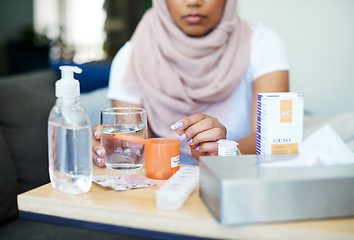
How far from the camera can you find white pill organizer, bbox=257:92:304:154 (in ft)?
2.14

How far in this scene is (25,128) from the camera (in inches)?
52.6

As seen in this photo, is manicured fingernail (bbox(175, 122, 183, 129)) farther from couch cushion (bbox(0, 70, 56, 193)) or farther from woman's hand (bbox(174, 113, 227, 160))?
couch cushion (bbox(0, 70, 56, 193))

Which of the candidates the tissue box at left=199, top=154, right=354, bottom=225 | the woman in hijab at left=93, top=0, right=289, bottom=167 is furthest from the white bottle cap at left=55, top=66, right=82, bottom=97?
the woman in hijab at left=93, top=0, right=289, bottom=167

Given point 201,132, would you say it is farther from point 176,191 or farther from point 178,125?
point 176,191

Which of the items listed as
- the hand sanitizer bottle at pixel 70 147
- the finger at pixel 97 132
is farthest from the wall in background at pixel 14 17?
the hand sanitizer bottle at pixel 70 147

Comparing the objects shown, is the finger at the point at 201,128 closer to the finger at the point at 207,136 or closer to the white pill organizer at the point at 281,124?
the finger at the point at 207,136

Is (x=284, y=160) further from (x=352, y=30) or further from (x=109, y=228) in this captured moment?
(x=352, y=30)

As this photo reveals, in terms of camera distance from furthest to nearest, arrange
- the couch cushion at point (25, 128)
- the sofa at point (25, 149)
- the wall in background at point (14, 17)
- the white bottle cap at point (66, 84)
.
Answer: the wall in background at point (14, 17)
the couch cushion at point (25, 128)
the sofa at point (25, 149)
the white bottle cap at point (66, 84)

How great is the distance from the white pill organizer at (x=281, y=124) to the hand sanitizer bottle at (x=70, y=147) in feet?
1.08

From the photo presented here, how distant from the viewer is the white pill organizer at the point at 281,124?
0.65 m

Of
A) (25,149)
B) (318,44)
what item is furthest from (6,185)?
(318,44)

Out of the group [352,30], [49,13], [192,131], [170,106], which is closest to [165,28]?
[170,106]

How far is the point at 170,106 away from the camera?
124 centimetres

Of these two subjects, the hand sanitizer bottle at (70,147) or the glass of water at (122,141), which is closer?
the hand sanitizer bottle at (70,147)
